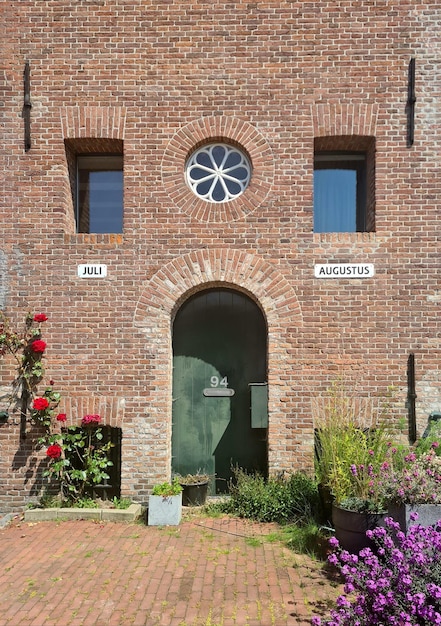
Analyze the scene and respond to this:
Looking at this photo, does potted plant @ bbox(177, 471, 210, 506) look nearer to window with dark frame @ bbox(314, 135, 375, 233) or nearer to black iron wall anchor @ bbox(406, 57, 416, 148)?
window with dark frame @ bbox(314, 135, 375, 233)

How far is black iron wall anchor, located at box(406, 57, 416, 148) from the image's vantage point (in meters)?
6.48

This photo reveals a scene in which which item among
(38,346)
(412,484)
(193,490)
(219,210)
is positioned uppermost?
(219,210)

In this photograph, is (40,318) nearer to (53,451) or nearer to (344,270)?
(53,451)

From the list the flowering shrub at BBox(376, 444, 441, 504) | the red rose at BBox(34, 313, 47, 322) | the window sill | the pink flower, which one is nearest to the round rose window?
the window sill

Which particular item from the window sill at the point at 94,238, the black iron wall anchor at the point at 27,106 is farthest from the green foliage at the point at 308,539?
the black iron wall anchor at the point at 27,106

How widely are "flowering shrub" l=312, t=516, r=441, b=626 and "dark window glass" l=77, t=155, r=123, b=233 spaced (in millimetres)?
5423

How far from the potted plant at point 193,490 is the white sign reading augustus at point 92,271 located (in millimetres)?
2963

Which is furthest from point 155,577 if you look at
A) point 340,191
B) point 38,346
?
point 340,191

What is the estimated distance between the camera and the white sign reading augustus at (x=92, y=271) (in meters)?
6.55

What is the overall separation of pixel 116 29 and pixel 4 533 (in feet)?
21.9

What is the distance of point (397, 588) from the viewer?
3078mm

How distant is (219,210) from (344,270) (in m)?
1.87

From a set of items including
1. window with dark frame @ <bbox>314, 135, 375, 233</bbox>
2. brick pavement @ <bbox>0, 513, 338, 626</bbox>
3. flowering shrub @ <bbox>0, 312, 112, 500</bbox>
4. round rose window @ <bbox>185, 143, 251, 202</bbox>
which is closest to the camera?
brick pavement @ <bbox>0, 513, 338, 626</bbox>

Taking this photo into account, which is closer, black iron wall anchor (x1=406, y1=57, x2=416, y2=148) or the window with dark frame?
black iron wall anchor (x1=406, y1=57, x2=416, y2=148)
